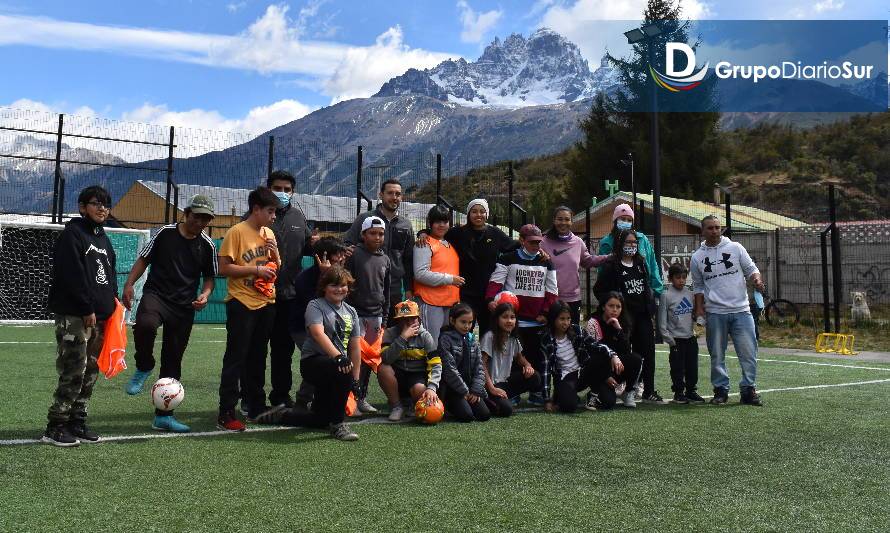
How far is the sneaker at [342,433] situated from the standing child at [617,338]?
8.56 ft

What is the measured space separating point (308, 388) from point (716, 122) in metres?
41.0

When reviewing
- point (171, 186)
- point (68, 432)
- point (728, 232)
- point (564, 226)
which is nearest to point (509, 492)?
point (68, 432)

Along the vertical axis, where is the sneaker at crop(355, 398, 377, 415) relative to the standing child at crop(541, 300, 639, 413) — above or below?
below

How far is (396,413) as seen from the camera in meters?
6.80

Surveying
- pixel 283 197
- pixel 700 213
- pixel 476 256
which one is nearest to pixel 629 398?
pixel 476 256

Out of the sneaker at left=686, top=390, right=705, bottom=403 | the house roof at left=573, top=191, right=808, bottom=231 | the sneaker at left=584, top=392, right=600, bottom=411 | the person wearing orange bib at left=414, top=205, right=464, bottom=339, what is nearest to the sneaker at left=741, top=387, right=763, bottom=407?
the sneaker at left=686, top=390, right=705, bottom=403

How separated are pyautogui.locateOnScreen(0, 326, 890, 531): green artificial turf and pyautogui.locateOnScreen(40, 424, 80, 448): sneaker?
136mm

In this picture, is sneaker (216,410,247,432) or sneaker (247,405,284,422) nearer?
sneaker (216,410,247,432)

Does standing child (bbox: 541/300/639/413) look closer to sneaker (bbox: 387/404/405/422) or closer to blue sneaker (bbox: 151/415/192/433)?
sneaker (bbox: 387/404/405/422)

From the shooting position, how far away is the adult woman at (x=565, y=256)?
791cm

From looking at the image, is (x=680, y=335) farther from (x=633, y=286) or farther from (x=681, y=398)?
(x=633, y=286)

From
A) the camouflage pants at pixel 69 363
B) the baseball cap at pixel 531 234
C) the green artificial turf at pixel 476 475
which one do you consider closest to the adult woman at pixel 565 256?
the baseball cap at pixel 531 234

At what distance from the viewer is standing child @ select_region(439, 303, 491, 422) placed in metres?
6.80

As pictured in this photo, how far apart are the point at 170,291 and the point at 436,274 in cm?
226
